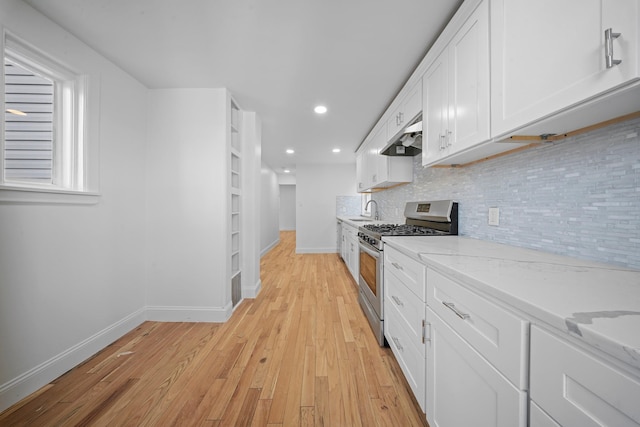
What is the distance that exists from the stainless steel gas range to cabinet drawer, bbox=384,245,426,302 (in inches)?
6.2

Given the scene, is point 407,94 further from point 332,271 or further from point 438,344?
point 332,271

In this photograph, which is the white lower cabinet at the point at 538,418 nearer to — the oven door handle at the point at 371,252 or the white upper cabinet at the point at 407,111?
the oven door handle at the point at 371,252

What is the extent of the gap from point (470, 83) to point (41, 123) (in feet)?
9.08

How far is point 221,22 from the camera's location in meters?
1.54

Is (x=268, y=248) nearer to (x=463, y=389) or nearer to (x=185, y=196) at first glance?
(x=185, y=196)

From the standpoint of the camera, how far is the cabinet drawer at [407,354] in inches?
46.6

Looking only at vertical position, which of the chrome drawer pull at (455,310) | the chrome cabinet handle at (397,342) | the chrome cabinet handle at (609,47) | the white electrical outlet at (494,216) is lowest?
the chrome cabinet handle at (397,342)

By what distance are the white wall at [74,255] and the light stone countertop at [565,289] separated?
7.56ft

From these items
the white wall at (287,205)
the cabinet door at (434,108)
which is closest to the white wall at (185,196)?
the cabinet door at (434,108)

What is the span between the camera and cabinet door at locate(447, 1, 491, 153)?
1.16 meters

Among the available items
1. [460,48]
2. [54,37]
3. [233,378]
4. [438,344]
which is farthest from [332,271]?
[54,37]

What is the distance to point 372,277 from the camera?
7.00ft

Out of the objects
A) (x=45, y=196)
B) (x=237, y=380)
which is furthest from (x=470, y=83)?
(x=45, y=196)

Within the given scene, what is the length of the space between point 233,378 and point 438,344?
1321 millimetres
